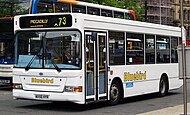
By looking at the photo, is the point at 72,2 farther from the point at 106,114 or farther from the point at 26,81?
the point at 106,114

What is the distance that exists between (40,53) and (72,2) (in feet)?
15.3

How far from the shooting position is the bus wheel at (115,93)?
50.4ft

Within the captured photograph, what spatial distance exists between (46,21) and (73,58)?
148 cm

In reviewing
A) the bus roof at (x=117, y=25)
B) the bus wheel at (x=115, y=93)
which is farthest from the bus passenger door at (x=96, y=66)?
the bus wheel at (x=115, y=93)

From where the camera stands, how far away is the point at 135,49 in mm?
16812

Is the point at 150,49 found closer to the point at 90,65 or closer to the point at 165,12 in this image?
the point at 90,65

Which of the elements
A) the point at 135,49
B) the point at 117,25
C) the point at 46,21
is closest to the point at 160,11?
the point at 135,49

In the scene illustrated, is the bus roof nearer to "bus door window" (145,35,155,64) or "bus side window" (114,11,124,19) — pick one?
"bus door window" (145,35,155,64)

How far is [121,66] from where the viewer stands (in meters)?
15.8

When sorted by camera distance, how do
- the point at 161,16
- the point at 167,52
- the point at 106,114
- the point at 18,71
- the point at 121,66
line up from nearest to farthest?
1. the point at 106,114
2. the point at 18,71
3. the point at 121,66
4. the point at 167,52
5. the point at 161,16

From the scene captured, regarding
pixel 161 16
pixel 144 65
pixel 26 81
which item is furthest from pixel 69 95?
pixel 161 16

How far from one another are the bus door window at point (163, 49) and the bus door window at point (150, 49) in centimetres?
44

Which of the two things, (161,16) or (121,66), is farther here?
(161,16)

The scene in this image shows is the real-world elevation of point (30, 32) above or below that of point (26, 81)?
above
